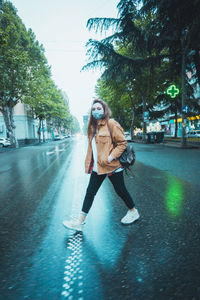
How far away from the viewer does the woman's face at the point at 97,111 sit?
3121 millimetres

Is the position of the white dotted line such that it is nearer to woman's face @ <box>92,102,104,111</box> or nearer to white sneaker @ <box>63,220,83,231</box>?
white sneaker @ <box>63,220,83,231</box>

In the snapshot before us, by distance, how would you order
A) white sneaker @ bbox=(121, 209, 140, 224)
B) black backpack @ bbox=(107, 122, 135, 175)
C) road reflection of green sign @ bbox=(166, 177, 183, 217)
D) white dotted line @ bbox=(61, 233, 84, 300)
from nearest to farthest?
1. white dotted line @ bbox=(61, 233, 84, 300)
2. black backpack @ bbox=(107, 122, 135, 175)
3. white sneaker @ bbox=(121, 209, 140, 224)
4. road reflection of green sign @ bbox=(166, 177, 183, 217)

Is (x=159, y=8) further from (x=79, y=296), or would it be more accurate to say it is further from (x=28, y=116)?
(x=28, y=116)

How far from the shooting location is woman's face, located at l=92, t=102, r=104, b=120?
3121 mm

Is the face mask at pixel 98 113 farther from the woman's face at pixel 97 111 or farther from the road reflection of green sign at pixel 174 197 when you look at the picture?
the road reflection of green sign at pixel 174 197

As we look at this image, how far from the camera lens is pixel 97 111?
3.12 m

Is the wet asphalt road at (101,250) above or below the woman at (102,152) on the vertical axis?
below

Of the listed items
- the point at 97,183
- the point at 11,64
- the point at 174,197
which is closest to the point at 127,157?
the point at 97,183

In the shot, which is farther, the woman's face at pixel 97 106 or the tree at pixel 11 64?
the tree at pixel 11 64

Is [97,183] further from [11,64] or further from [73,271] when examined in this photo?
[11,64]

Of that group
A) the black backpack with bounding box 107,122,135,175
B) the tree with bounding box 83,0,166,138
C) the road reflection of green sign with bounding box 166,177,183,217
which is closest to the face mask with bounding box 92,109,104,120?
the black backpack with bounding box 107,122,135,175

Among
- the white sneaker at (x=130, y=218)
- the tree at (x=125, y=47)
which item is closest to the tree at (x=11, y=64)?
the tree at (x=125, y=47)

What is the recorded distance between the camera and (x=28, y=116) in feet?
151

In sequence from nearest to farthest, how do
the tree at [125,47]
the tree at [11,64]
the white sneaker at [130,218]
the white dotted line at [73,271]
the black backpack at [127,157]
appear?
the white dotted line at [73,271], the black backpack at [127,157], the white sneaker at [130,218], the tree at [125,47], the tree at [11,64]
